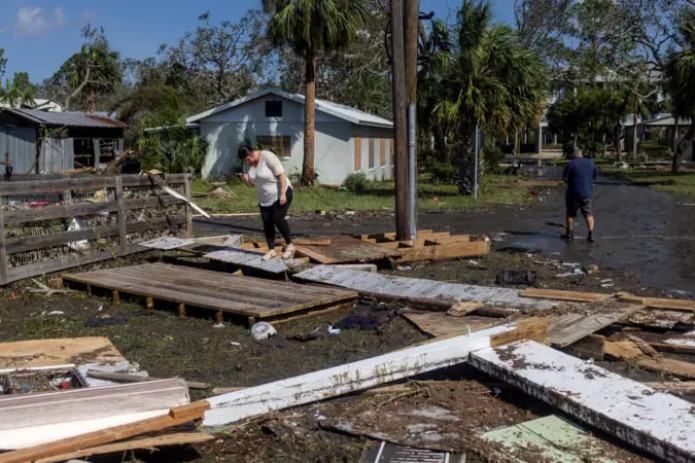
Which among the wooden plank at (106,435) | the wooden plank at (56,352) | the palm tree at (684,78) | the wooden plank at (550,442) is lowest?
the wooden plank at (550,442)

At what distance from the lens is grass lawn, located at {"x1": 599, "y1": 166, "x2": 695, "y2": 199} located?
26.0m

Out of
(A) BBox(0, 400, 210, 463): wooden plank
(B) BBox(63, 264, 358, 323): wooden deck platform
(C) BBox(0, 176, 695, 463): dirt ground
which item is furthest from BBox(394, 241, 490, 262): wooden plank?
(A) BBox(0, 400, 210, 463): wooden plank

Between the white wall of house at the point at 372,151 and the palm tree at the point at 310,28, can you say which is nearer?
the palm tree at the point at 310,28

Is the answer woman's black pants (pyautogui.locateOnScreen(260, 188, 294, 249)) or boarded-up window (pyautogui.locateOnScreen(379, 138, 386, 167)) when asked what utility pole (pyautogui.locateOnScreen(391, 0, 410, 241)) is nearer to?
woman's black pants (pyautogui.locateOnScreen(260, 188, 294, 249))

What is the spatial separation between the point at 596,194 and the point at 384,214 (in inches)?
400

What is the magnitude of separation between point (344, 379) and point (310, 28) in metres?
22.6

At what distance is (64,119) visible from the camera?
3067 cm

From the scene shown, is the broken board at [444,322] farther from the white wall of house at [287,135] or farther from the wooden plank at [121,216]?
the white wall of house at [287,135]

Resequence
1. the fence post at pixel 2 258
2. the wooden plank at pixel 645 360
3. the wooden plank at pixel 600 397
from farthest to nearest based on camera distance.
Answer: the fence post at pixel 2 258 → the wooden plank at pixel 645 360 → the wooden plank at pixel 600 397

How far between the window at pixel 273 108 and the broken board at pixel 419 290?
20922 mm

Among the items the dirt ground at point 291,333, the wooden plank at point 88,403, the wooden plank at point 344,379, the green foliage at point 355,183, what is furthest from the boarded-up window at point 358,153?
the wooden plank at point 88,403

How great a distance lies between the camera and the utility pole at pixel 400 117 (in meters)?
11.6

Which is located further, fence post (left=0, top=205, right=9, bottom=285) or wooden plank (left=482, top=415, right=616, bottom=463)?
fence post (left=0, top=205, right=9, bottom=285)

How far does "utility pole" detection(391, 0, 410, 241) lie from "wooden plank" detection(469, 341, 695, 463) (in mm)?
6637
